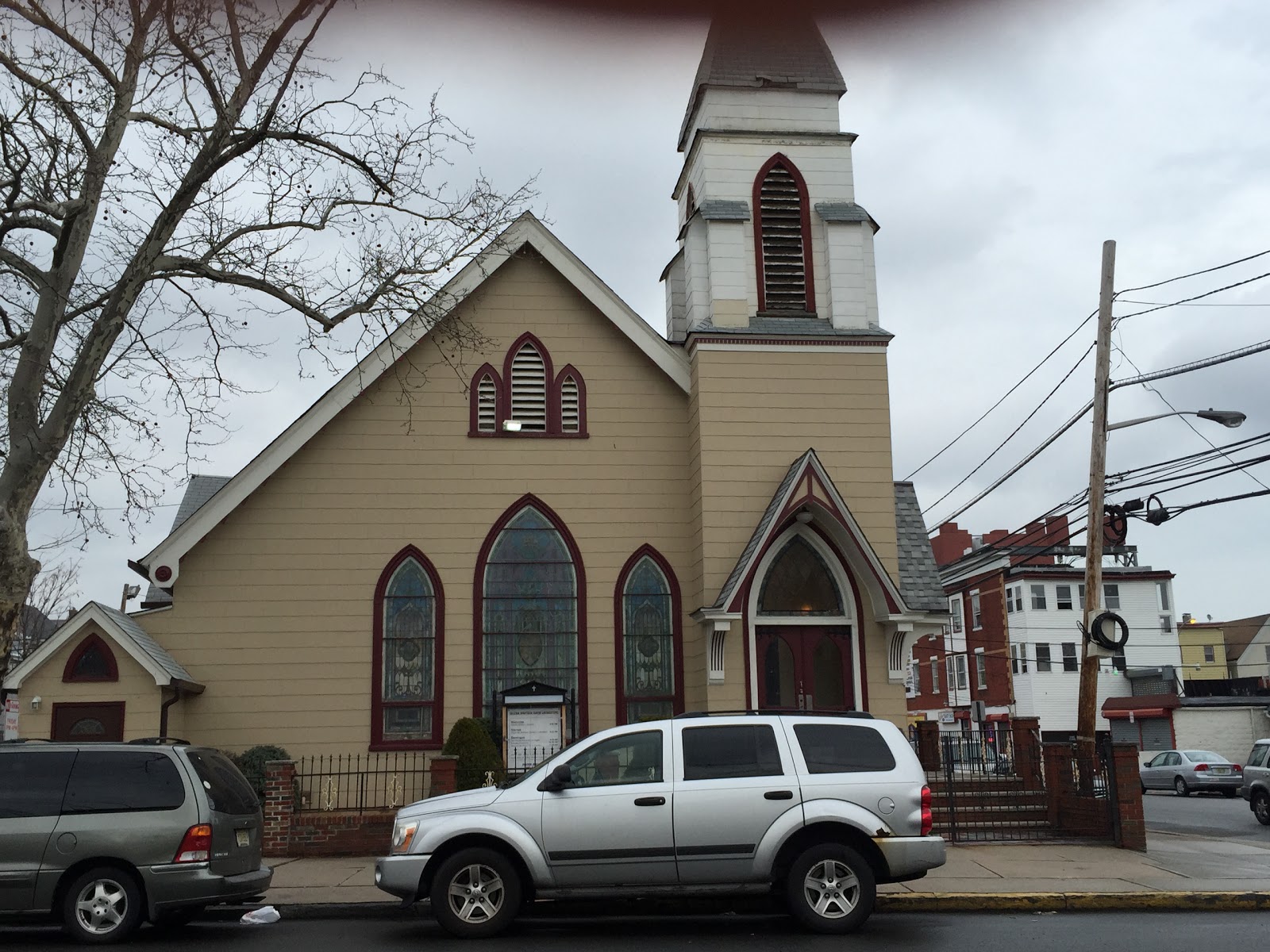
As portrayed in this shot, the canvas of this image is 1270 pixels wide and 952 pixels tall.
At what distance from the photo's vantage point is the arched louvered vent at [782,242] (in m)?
19.1

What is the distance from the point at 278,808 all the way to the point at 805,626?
300 inches

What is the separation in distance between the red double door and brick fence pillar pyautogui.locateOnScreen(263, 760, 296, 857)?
6657mm

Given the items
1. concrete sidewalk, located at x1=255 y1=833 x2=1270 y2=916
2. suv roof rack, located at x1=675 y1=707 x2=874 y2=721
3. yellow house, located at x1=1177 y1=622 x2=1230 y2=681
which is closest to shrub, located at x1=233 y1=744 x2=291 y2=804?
concrete sidewalk, located at x1=255 y1=833 x2=1270 y2=916

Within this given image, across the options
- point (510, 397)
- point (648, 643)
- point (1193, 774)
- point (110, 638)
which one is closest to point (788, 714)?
point (648, 643)

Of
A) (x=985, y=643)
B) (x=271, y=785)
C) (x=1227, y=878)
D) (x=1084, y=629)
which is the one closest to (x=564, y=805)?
(x=271, y=785)

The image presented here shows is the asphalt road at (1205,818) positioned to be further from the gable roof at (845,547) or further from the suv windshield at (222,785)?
the suv windshield at (222,785)

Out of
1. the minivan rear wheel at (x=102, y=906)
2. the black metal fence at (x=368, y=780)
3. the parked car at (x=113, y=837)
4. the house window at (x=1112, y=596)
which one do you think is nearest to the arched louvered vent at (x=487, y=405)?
the black metal fence at (x=368, y=780)

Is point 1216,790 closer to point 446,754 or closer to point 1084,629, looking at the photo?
point 1084,629

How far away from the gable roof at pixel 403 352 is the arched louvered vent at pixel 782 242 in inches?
70.4

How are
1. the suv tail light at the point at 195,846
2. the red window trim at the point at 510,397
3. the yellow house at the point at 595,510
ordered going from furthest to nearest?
the red window trim at the point at 510,397
the yellow house at the point at 595,510
the suv tail light at the point at 195,846

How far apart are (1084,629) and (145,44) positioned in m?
14.4

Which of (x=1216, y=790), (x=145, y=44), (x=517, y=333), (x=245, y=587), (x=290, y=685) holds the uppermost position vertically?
(x=145, y=44)

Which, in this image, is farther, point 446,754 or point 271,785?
point 446,754

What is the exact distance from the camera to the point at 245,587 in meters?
17.6
